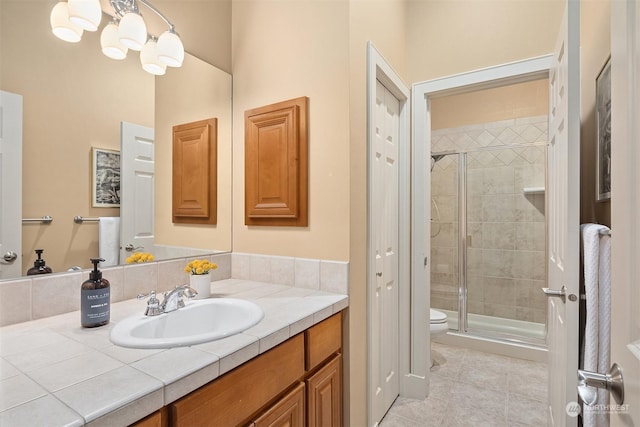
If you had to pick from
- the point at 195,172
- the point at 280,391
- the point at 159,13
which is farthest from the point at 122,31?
the point at 280,391

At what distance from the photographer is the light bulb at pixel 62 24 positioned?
1134mm

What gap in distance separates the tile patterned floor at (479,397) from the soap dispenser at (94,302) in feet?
5.37

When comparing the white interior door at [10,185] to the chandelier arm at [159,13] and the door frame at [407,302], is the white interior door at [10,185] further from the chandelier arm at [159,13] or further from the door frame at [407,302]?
the door frame at [407,302]

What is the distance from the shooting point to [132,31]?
1.31 metres

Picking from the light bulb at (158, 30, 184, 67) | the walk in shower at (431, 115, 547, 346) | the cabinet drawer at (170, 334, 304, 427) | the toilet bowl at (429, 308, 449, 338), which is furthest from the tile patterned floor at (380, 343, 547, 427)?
the light bulb at (158, 30, 184, 67)

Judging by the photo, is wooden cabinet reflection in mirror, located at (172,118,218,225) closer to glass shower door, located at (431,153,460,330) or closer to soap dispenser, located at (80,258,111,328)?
soap dispenser, located at (80,258,111,328)

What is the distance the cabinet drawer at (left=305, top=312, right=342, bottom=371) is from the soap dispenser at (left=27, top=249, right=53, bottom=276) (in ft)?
3.16

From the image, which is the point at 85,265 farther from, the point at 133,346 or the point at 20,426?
the point at 20,426

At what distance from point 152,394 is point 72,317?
672 mm

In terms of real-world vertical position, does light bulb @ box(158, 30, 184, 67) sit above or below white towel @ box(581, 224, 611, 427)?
above

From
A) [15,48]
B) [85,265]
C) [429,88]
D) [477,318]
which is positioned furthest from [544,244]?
[15,48]

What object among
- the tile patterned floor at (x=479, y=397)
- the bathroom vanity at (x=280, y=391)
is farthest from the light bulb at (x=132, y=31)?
the tile patterned floor at (x=479, y=397)

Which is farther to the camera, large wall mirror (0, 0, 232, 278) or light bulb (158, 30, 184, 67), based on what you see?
light bulb (158, 30, 184, 67)

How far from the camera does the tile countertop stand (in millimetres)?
594
